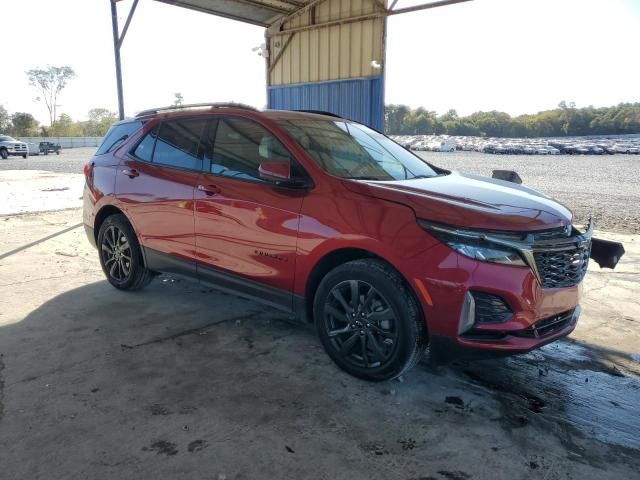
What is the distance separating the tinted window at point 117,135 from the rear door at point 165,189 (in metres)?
0.27

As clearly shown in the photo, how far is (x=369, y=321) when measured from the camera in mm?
3107

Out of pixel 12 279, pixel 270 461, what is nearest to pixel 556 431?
pixel 270 461

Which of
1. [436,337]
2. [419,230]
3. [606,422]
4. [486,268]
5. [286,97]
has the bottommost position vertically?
[606,422]

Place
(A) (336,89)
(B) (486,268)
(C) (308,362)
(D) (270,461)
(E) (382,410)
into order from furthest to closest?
(A) (336,89) < (C) (308,362) < (E) (382,410) < (B) (486,268) < (D) (270,461)

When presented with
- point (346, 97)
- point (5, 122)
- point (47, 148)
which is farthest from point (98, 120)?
point (346, 97)

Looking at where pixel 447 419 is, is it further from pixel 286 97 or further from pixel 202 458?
pixel 286 97

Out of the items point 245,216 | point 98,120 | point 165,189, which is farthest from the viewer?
point 98,120

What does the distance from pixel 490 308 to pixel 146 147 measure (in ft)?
11.3

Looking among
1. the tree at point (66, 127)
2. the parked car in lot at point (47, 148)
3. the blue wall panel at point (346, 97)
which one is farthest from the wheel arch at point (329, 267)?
the tree at point (66, 127)

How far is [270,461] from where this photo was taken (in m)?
2.40

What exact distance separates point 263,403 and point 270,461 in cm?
55

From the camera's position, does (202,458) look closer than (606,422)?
Yes

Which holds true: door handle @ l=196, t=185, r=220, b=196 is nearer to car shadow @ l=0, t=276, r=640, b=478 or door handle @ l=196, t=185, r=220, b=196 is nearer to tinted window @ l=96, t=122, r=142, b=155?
car shadow @ l=0, t=276, r=640, b=478

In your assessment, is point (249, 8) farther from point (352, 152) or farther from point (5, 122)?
point (5, 122)
